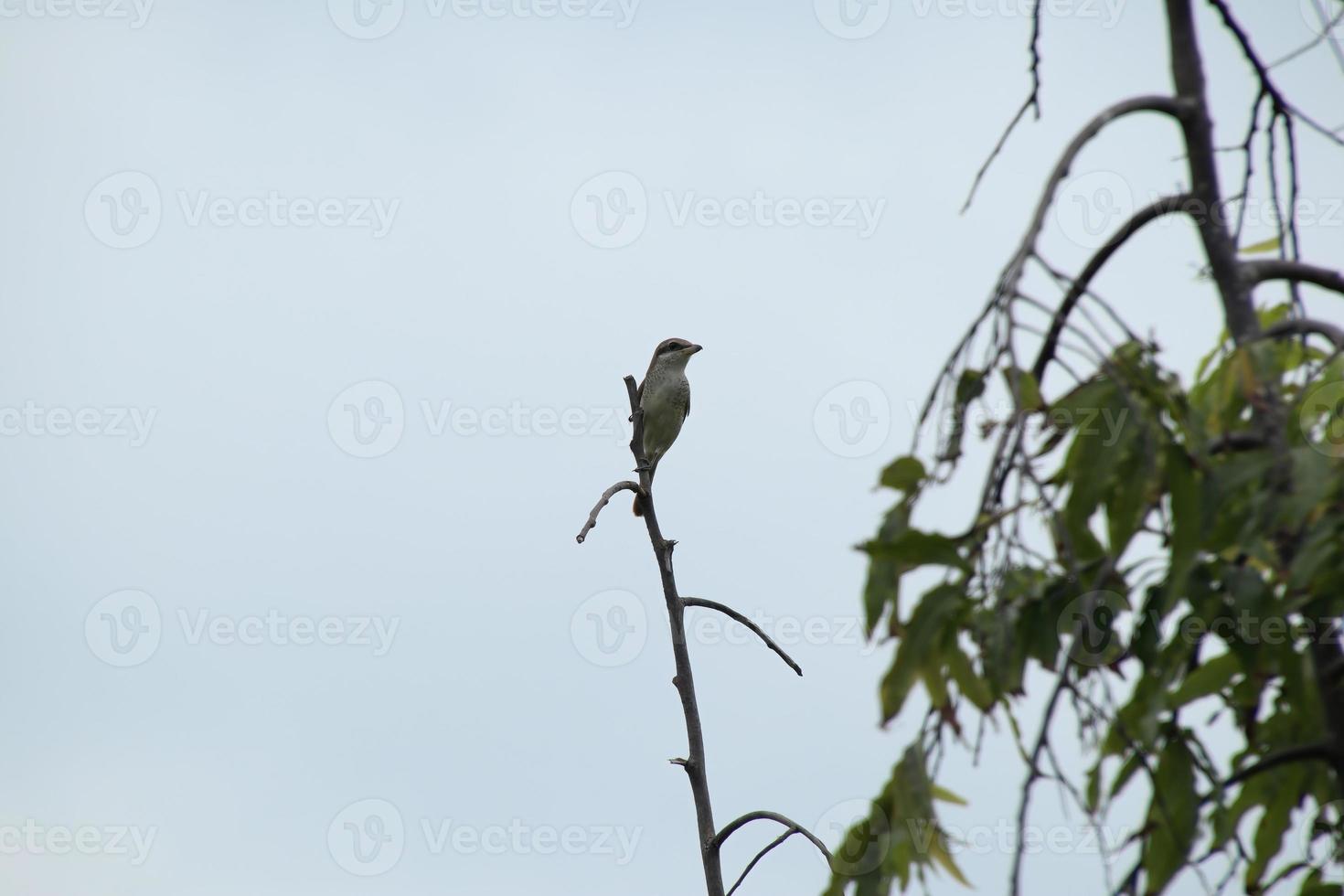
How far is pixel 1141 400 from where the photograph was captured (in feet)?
7.87

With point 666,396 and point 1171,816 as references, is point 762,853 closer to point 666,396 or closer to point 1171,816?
point 1171,816

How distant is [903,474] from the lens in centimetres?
252

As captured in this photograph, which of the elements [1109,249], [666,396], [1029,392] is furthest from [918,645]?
[666,396]

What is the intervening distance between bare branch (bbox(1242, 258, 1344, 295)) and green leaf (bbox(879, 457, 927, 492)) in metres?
0.87

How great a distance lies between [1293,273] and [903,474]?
3.11 ft

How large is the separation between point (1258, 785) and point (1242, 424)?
2.54 feet

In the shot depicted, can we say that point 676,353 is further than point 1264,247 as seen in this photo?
Yes

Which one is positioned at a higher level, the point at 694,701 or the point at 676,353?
the point at 676,353

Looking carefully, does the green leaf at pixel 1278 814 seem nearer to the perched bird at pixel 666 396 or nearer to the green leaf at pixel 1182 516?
the green leaf at pixel 1182 516

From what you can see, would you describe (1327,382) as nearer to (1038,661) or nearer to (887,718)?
(1038,661)

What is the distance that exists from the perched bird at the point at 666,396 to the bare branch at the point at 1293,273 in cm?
785

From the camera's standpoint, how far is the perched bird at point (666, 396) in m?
10.7

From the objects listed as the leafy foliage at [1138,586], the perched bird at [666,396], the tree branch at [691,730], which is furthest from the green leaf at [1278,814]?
the perched bird at [666,396]

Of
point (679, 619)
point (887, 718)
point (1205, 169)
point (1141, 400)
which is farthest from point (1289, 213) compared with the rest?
point (679, 619)
